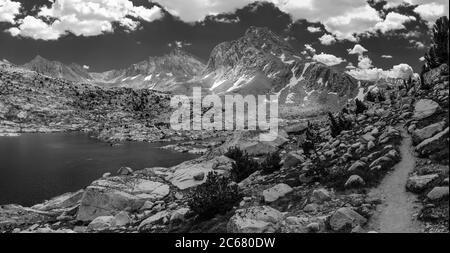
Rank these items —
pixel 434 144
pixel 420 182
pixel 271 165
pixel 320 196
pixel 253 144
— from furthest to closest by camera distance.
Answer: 1. pixel 253 144
2. pixel 271 165
3. pixel 434 144
4. pixel 320 196
5. pixel 420 182

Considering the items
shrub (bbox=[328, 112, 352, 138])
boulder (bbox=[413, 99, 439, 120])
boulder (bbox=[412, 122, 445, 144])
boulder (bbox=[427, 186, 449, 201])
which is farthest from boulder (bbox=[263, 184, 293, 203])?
shrub (bbox=[328, 112, 352, 138])

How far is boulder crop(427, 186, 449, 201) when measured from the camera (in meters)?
17.8

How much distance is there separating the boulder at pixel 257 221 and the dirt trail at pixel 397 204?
4664 mm

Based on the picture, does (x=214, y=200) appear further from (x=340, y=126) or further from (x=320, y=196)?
(x=340, y=126)

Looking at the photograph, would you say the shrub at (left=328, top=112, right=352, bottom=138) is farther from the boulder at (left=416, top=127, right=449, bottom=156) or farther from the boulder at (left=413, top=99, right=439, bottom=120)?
the boulder at (left=416, top=127, right=449, bottom=156)

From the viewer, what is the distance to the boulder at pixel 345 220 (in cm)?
1818

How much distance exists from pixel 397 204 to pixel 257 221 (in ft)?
22.0

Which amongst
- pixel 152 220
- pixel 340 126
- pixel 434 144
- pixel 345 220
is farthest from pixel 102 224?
pixel 434 144

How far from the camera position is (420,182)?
19.6 m

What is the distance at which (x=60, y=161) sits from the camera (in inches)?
3910

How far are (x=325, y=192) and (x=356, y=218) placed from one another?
4.01 meters

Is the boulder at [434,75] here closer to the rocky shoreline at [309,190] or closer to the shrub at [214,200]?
the rocky shoreline at [309,190]
